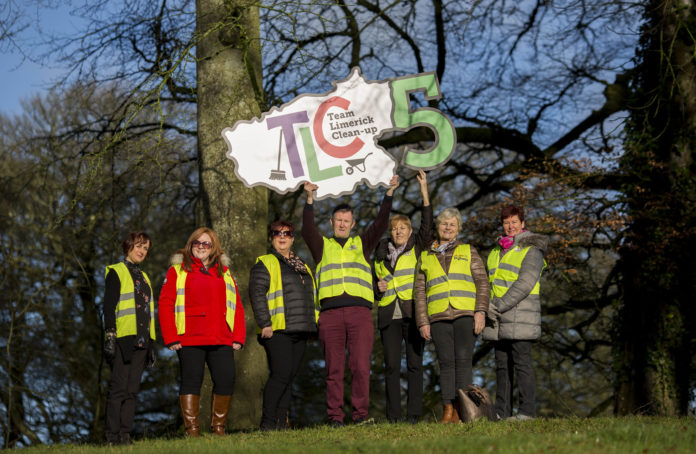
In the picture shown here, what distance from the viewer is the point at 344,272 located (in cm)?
663

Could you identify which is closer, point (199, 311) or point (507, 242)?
point (199, 311)

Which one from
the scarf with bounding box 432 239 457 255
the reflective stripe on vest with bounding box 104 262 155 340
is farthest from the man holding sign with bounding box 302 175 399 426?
the reflective stripe on vest with bounding box 104 262 155 340

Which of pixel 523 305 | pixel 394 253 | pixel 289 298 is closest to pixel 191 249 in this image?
pixel 289 298

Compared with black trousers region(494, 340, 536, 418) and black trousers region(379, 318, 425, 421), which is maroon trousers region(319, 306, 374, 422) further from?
black trousers region(494, 340, 536, 418)

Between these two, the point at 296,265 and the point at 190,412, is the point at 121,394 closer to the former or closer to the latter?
the point at 190,412

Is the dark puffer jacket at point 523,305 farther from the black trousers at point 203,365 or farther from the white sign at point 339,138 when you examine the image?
the black trousers at point 203,365

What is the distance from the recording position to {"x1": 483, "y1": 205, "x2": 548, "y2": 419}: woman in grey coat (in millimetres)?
6602

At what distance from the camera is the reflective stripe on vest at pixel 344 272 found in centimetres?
661

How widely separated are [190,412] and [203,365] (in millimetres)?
405

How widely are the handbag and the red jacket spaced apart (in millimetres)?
2036

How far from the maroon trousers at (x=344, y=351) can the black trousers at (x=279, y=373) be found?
297 millimetres

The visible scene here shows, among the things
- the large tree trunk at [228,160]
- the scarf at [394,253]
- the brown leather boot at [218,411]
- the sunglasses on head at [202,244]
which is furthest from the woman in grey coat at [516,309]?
the large tree trunk at [228,160]

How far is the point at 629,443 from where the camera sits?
4.50m

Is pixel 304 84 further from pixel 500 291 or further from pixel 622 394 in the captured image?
pixel 622 394
